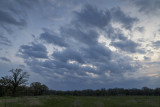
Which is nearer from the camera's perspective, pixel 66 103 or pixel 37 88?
pixel 66 103

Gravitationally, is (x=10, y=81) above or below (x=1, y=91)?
above

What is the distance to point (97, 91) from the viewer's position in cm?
15338

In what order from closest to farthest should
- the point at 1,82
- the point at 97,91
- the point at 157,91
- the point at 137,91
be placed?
the point at 1,82 → the point at 157,91 → the point at 137,91 → the point at 97,91

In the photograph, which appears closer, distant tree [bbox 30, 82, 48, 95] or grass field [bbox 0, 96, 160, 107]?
grass field [bbox 0, 96, 160, 107]

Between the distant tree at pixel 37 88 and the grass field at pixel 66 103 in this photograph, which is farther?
the distant tree at pixel 37 88

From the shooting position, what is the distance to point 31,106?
100.0 feet

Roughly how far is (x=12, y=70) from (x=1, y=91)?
1358 centimetres

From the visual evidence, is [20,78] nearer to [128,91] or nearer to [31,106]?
[31,106]

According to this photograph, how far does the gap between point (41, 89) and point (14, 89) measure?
36511 mm

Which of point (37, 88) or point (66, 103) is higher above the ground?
point (37, 88)

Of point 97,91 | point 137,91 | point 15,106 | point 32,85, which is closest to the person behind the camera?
point 15,106

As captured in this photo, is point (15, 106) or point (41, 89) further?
point (41, 89)

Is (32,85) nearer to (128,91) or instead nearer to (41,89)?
(41,89)

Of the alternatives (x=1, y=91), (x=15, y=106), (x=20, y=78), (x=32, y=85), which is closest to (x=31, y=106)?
(x=15, y=106)
